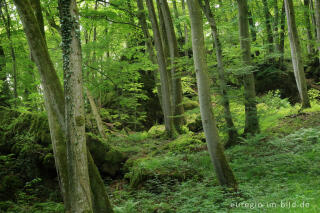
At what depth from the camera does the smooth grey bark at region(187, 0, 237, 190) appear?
5324mm

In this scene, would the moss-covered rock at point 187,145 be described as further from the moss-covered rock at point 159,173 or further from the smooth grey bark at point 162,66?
the smooth grey bark at point 162,66

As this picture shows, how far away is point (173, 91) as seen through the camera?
463 inches

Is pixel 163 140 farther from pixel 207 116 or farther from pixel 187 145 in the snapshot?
pixel 207 116

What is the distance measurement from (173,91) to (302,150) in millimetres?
6337

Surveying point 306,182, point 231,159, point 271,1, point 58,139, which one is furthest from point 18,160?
point 271,1

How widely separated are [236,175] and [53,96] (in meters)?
4.92

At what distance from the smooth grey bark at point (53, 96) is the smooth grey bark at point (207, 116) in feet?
8.38

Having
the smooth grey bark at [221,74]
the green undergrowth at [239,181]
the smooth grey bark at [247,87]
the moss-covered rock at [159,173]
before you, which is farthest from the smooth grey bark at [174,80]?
the moss-covered rock at [159,173]

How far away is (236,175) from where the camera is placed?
6.27 metres

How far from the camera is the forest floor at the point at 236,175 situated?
14.7 ft

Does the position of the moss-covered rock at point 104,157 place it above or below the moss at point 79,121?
below

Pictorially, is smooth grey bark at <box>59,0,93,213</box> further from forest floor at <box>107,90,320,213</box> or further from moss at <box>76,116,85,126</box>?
forest floor at <box>107,90,320,213</box>

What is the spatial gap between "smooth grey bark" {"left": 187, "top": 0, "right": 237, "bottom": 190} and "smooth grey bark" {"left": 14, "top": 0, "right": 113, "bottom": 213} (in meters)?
2.56

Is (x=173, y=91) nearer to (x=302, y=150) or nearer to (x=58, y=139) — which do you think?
(x=302, y=150)
